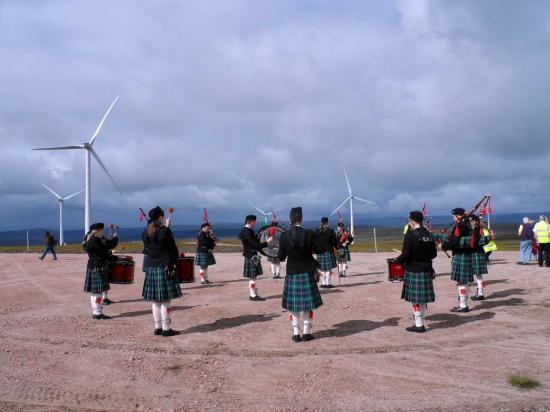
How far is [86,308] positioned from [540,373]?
9675mm

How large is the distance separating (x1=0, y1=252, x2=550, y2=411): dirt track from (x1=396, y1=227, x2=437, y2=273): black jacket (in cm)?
122

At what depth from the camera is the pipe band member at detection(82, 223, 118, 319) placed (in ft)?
33.4

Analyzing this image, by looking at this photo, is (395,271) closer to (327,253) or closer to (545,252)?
(327,253)

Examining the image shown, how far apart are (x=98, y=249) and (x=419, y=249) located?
663 centimetres

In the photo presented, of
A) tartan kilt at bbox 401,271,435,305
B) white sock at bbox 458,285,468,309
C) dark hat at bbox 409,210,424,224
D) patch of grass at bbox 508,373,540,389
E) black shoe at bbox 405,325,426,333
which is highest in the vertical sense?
dark hat at bbox 409,210,424,224

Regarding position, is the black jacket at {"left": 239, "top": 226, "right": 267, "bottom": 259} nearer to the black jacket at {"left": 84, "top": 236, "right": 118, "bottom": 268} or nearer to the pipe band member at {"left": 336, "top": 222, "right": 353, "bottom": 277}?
the black jacket at {"left": 84, "top": 236, "right": 118, "bottom": 268}

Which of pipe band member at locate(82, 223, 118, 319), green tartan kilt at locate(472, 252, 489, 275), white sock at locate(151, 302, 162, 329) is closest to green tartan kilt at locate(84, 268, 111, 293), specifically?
pipe band member at locate(82, 223, 118, 319)

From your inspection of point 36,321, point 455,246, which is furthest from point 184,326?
point 455,246

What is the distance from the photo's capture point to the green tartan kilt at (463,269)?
10.2m

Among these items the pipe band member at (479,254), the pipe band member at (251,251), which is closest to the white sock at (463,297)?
the pipe band member at (479,254)

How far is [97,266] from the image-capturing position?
10.3m

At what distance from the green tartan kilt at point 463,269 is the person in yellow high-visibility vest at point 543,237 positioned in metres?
9.32

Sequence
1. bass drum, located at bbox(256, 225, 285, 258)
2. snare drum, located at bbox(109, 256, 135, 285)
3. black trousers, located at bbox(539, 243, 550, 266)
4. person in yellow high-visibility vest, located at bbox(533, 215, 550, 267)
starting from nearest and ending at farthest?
bass drum, located at bbox(256, 225, 285, 258) < snare drum, located at bbox(109, 256, 135, 285) < person in yellow high-visibility vest, located at bbox(533, 215, 550, 267) < black trousers, located at bbox(539, 243, 550, 266)

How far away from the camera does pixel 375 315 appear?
33.3 feet
